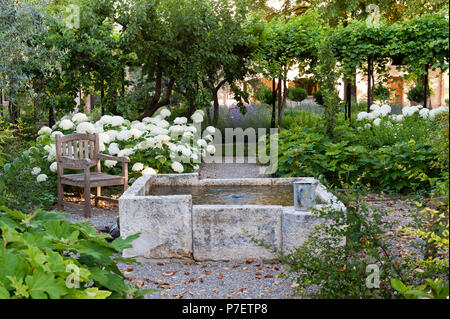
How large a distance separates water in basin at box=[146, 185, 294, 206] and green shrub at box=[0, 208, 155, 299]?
2.84m

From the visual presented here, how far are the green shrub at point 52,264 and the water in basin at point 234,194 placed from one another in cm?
284

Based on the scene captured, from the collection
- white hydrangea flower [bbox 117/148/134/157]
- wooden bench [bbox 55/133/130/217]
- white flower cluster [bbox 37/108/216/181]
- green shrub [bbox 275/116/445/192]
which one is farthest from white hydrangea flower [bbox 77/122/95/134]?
green shrub [bbox 275/116/445/192]

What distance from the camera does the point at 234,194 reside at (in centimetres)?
504

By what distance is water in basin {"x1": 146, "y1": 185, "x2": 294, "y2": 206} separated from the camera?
4.73 meters

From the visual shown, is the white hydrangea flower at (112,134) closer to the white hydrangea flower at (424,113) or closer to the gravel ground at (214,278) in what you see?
the gravel ground at (214,278)

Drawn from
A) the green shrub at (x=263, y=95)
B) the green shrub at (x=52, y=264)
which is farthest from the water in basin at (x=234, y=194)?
the green shrub at (x=263, y=95)

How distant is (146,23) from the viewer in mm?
8875

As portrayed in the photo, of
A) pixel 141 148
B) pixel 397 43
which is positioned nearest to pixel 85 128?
pixel 141 148

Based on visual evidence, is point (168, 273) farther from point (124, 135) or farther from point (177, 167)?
point (124, 135)

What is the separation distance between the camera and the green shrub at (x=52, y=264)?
4.78ft

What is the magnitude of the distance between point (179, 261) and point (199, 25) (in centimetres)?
620

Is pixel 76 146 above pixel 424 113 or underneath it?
underneath

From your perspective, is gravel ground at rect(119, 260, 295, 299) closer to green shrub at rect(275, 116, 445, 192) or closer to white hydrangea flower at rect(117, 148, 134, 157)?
green shrub at rect(275, 116, 445, 192)

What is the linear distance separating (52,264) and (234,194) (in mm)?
3574
